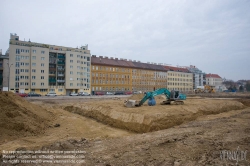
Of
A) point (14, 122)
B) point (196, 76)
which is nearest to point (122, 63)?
point (196, 76)

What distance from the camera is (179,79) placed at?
299 ft

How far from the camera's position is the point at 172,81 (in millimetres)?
87250

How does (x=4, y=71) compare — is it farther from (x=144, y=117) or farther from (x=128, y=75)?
(x=144, y=117)

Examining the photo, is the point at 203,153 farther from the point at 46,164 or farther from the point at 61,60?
the point at 61,60

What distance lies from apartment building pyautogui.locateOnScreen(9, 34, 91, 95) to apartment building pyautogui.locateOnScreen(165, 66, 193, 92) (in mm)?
42113

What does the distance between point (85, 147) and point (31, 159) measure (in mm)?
2272

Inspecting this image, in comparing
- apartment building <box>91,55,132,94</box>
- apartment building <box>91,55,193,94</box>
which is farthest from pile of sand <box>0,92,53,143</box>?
apartment building <box>91,55,132,94</box>

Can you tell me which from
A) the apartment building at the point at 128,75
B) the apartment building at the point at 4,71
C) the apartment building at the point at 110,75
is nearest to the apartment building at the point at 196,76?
the apartment building at the point at 128,75

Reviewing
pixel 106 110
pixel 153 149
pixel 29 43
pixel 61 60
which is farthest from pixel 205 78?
pixel 153 149

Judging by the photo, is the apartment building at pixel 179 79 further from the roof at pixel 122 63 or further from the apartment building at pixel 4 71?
the apartment building at pixel 4 71

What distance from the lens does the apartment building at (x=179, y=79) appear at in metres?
86.7

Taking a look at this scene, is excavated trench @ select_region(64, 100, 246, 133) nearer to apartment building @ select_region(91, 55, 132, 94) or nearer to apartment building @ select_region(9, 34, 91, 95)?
apartment building @ select_region(9, 34, 91, 95)

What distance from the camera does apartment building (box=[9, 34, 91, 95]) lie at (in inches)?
1978

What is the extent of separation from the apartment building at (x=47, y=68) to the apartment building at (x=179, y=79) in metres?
42.1
